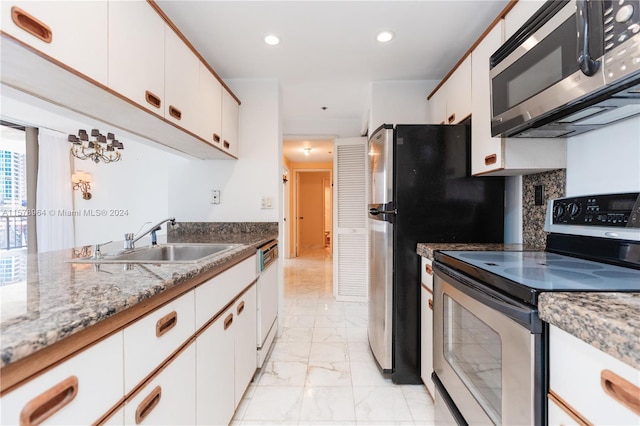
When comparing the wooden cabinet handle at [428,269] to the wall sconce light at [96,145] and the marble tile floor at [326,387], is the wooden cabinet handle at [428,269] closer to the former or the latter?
the marble tile floor at [326,387]

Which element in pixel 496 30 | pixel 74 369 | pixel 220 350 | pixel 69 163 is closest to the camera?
pixel 74 369

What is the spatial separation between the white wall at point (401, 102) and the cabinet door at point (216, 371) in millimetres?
2150

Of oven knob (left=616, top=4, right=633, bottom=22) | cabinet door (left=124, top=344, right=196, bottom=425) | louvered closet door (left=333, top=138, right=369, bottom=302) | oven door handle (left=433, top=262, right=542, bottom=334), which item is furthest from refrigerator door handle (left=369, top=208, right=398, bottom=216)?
louvered closet door (left=333, top=138, right=369, bottom=302)

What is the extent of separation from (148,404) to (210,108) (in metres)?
1.70

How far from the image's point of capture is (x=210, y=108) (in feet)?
6.11

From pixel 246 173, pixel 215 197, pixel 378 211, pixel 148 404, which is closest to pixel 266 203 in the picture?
pixel 246 173

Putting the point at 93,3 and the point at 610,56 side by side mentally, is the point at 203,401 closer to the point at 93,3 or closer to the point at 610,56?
the point at 93,3

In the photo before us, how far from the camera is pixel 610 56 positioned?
0.76 meters

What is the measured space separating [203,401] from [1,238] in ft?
9.41

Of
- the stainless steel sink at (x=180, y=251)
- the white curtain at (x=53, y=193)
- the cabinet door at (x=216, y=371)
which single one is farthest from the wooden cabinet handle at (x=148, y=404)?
the white curtain at (x=53, y=193)

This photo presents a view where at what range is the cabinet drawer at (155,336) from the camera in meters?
0.69

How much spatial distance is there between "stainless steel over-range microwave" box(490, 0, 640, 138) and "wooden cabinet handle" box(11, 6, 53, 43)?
1605 millimetres

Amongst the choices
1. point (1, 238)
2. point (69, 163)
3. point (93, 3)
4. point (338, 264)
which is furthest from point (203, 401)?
point (69, 163)

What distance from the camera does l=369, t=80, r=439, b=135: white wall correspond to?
2.55m
